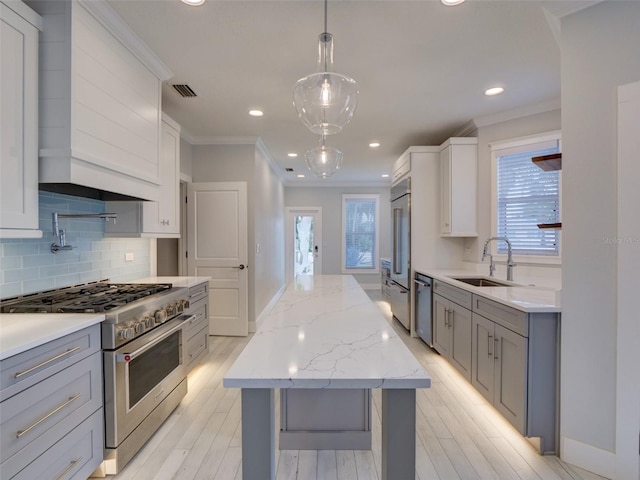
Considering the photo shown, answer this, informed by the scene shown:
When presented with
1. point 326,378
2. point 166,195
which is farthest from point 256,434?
point 166,195

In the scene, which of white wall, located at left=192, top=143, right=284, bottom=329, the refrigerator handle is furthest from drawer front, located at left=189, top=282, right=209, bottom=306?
the refrigerator handle

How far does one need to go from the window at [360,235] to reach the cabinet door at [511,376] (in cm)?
564

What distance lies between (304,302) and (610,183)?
1.85 metres

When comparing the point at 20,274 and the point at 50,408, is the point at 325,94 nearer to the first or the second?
the point at 50,408

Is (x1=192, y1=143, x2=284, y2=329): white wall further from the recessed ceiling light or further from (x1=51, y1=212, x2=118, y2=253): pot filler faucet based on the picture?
the recessed ceiling light

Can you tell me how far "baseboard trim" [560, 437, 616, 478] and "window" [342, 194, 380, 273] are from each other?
6.00 metres

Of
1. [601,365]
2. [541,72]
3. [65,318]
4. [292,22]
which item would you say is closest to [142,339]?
[65,318]

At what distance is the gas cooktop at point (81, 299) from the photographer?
1.68m

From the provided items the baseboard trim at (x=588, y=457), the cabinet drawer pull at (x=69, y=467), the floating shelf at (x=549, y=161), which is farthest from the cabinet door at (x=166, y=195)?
the baseboard trim at (x=588, y=457)

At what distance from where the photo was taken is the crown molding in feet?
5.79

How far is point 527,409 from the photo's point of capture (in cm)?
190

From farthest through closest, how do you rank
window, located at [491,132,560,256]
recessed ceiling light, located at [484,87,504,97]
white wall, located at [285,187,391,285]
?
1. white wall, located at [285,187,391,285]
2. window, located at [491,132,560,256]
3. recessed ceiling light, located at [484,87,504,97]

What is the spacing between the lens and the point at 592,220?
5.77ft

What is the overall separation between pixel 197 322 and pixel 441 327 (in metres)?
2.43
